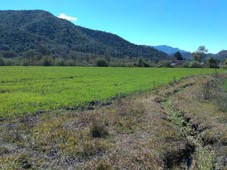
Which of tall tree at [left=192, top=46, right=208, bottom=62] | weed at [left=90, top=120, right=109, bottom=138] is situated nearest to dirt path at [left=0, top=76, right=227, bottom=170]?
weed at [left=90, top=120, right=109, bottom=138]

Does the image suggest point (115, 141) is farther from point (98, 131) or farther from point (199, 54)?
point (199, 54)

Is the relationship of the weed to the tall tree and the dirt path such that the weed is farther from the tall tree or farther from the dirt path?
the tall tree

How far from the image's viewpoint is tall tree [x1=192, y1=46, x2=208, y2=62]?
177 m

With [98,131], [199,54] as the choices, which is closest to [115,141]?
[98,131]

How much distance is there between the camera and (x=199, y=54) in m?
178

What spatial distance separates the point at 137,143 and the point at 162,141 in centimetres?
138

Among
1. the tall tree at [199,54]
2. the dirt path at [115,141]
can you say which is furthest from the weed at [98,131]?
the tall tree at [199,54]

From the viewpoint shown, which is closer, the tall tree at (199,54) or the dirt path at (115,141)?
the dirt path at (115,141)

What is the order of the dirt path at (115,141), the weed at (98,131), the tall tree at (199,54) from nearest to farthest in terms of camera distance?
1. the dirt path at (115,141)
2. the weed at (98,131)
3. the tall tree at (199,54)

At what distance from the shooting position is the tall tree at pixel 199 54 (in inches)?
6959

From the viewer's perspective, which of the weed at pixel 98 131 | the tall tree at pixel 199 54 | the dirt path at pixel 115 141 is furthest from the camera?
the tall tree at pixel 199 54

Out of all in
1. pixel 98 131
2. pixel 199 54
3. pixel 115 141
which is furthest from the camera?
pixel 199 54

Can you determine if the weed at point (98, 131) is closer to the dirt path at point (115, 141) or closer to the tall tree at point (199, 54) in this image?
the dirt path at point (115, 141)

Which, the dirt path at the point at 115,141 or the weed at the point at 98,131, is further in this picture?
the weed at the point at 98,131
